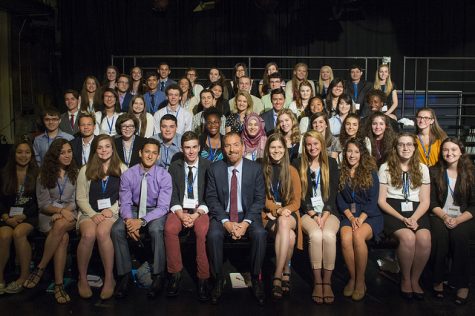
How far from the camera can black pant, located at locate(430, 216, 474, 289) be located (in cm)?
342

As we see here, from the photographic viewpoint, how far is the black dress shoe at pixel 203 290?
341 centimetres

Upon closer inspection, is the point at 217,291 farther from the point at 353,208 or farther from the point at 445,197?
the point at 445,197

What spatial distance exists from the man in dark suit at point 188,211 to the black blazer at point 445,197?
186 cm

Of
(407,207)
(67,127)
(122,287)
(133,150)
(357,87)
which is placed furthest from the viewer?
(357,87)

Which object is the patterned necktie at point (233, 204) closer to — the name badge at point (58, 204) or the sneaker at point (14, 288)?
the name badge at point (58, 204)

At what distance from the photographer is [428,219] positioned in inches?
145

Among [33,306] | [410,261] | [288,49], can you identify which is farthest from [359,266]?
[288,49]

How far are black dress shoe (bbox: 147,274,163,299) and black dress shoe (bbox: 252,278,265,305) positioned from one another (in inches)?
28.4

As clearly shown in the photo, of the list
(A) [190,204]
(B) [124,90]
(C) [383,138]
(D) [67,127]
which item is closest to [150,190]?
(A) [190,204]

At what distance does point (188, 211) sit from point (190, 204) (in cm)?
9

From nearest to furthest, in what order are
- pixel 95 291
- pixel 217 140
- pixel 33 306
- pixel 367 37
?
pixel 33 306, pixel 95 291, pixel 217 140, pixel 367 37

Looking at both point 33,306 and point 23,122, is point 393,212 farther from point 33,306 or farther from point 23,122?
point 23,122

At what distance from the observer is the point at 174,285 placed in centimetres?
351

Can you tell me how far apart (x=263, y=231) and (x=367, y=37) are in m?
7.04
